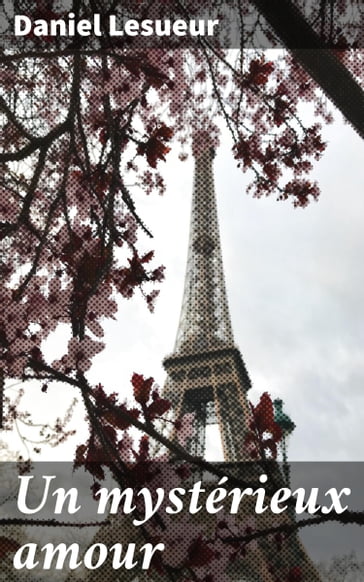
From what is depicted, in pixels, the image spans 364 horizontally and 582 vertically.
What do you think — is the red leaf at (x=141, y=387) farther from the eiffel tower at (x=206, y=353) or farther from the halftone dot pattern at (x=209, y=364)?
the eiffel tower at (x=206, y=353)

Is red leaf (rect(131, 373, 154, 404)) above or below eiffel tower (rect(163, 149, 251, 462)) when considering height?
below

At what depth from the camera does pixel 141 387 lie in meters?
1.57

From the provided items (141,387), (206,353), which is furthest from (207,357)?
(141,387)

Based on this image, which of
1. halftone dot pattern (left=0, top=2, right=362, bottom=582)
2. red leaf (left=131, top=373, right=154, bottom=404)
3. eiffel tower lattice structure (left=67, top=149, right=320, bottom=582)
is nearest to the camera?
red leaf (left=131, top=373, right=154, bottom=404)

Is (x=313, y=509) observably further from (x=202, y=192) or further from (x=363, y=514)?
(x=202, y=192)

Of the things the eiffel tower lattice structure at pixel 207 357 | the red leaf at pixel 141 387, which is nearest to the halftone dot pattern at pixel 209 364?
the eiffel tower lattice structure at pixel 207 357

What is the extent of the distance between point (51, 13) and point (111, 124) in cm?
77

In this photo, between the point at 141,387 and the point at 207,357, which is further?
the point at 207,357

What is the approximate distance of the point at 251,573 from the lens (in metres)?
14.1

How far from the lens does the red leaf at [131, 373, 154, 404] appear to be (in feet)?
5.13

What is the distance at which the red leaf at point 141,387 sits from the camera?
61.6 inches

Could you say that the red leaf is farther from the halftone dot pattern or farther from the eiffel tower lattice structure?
the eiffel tower lattice structure

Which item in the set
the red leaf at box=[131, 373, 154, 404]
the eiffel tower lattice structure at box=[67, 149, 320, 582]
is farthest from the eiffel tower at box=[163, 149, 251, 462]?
the red leaf at box=[131, 373, 154, 404]

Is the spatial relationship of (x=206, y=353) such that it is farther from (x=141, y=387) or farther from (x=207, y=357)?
(x=141, y=387)
